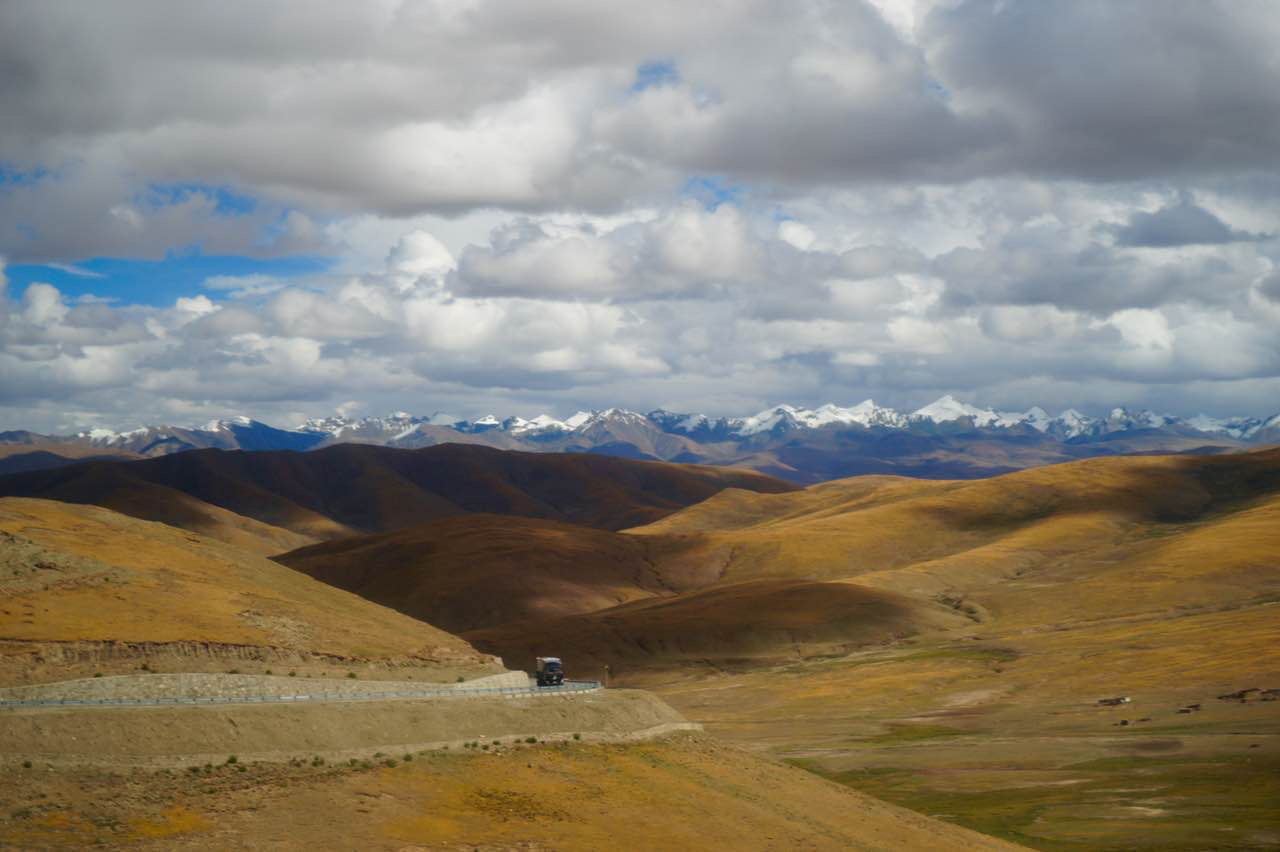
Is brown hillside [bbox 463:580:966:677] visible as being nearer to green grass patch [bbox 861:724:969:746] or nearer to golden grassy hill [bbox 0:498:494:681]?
green grass patch [bbox 861:724:969:746]

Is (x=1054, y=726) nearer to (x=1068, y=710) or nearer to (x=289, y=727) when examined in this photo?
(x=1068, y=710)

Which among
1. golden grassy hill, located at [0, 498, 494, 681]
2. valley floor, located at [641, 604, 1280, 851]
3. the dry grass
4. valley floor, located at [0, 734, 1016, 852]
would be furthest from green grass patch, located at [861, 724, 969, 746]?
golden grassy hill, located at [0, 498, 494, 681]

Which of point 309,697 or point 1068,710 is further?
point 1068,710

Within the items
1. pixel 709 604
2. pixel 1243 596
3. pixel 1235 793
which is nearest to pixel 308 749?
pixel 1235 793

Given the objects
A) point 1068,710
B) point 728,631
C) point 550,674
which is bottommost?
point 1068,710

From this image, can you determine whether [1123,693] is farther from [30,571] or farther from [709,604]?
[30,571]

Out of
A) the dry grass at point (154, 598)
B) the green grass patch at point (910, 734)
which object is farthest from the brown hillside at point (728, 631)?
the dry grass at point (154, 598)

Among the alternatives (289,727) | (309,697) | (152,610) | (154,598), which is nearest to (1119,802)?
(309,697)
